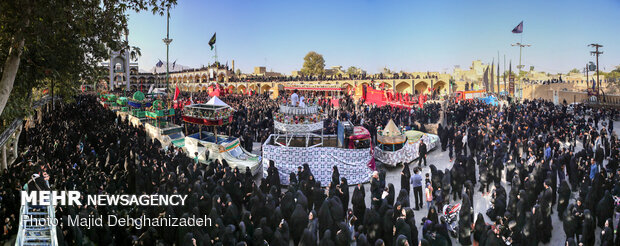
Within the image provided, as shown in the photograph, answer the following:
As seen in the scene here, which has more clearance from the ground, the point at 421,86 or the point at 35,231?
the point at 421,86

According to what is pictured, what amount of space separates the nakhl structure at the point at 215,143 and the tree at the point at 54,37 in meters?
3.89

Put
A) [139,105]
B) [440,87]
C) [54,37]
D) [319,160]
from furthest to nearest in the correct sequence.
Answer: [440,87] → [139,105] → [319,160] → [54,37]

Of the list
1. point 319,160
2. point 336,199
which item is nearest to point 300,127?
point 319,160

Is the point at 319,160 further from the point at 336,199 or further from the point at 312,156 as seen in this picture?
the point at 336,199

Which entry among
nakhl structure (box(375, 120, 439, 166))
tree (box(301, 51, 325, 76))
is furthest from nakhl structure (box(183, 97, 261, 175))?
tree (box(301, 51, 325, 76))

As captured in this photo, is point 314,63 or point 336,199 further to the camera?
point 314,63

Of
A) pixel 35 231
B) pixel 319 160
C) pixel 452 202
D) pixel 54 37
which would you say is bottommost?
pixel 452 202

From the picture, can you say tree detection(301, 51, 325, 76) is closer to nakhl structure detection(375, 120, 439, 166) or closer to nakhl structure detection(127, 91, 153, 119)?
nakhl structure detection(127, 91, 153, 119)

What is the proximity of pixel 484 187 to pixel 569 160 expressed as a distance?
7.26 feet

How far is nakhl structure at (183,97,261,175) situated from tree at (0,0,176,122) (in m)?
3.89

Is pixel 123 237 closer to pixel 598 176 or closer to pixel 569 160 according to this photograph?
pixel 598 176

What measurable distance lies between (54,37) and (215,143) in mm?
5796

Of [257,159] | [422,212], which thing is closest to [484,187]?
[422,212]

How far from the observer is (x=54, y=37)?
659 centimetres
